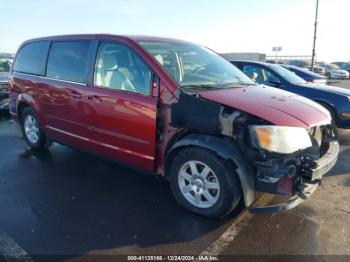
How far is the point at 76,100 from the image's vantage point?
4.59m

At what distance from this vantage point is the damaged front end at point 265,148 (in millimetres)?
3131

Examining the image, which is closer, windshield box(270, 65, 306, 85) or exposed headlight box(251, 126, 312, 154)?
exposed headlight box(251, 126, 312, 154)

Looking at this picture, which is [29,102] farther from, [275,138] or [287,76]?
[287,76]

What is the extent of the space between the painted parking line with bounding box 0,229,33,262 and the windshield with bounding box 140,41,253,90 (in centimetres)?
220

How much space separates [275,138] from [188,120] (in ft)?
2.88

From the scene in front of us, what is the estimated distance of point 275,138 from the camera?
3123 mm

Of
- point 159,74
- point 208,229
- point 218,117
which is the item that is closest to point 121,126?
point 159,74

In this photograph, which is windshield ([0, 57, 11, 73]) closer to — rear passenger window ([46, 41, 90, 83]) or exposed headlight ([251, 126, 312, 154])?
rear passenger window ([46, 41, 90, 83])

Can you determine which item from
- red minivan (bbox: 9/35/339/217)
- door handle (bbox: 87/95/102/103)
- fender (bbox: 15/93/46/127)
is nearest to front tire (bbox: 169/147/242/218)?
red minivan (bbox: 9/35/339/217)

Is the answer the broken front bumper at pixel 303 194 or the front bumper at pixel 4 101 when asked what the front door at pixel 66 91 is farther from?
the front bumper at pixel 4 101

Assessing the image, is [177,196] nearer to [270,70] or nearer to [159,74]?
[159,74]

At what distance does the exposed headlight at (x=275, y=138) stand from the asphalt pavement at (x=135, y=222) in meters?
0.86

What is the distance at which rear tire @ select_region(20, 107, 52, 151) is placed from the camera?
5.75m

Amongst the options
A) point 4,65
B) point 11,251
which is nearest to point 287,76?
point 11,251
